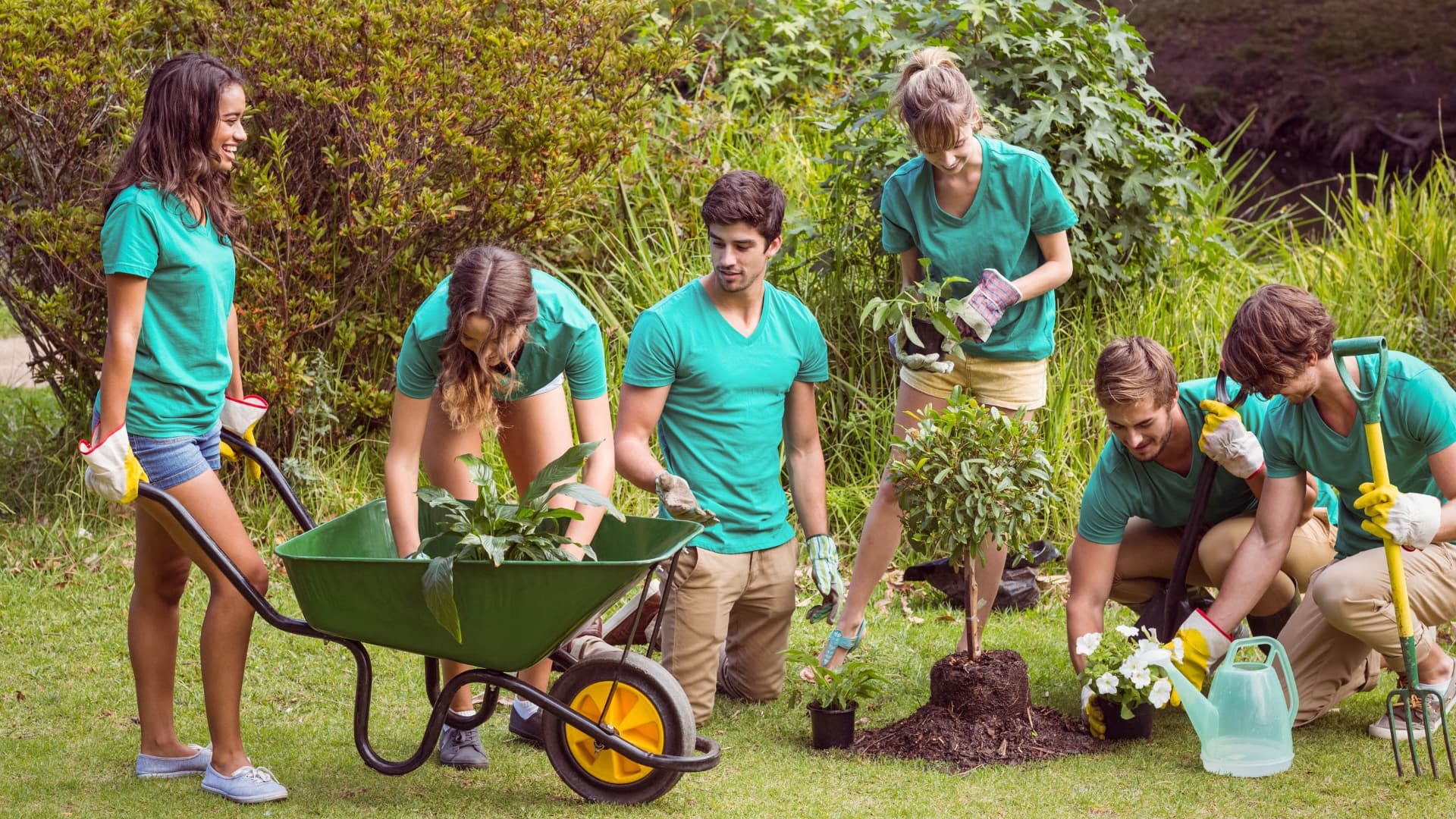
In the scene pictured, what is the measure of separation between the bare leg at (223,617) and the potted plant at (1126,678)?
6.41 ft

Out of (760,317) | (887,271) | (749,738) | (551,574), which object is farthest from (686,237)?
(551,574)

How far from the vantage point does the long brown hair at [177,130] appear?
2975 millimetres

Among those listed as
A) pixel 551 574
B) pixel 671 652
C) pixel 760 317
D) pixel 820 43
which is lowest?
pixel 671 652

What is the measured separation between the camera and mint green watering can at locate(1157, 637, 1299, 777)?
3.20 meters

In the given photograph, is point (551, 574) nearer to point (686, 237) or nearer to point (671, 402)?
point (671, 402)

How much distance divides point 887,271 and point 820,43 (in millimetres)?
2241

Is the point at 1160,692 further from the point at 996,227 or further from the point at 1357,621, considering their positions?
the point at 996,227

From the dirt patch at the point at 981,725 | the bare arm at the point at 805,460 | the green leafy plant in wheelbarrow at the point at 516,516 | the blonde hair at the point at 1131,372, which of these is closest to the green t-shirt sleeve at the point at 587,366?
the green leafy plant in wheelbarrow at the point at 516,516

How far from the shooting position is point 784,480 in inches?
206

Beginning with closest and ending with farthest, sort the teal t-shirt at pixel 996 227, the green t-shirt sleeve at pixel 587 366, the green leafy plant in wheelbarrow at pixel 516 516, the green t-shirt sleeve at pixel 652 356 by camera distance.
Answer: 1. the green leafy plant in wheelbarrow at pixel 516 516
2. the green t-shirt sleeve at pixel 587 366
3. the green t-shirt sleeve at pixel 652 356
4. the teal t-shirt at pixel 996 227

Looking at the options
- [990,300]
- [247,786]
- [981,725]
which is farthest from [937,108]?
[247,786]

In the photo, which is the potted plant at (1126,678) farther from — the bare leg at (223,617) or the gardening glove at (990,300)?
the bare leg at (223,617)

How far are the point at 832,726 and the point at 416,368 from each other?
4.44 ft

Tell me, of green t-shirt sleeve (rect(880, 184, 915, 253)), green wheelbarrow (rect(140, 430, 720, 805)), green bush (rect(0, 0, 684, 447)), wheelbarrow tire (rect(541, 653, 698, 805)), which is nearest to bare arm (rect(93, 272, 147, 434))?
green wheelbarrow (rect(140, 430, 720, 805))
